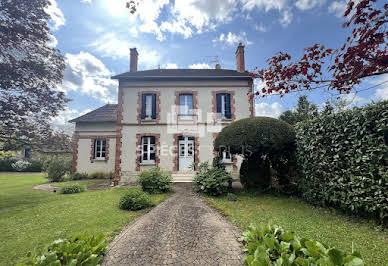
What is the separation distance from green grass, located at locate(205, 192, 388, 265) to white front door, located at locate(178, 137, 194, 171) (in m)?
4.42

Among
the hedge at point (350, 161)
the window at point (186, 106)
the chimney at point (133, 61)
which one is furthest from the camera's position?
Result: the chimney at point (133, 61)

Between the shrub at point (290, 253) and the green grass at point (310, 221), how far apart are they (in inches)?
18.9

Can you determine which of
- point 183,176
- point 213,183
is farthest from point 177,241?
point 183,176

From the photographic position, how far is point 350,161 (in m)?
3.62

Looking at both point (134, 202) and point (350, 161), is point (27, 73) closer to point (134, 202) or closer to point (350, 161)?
point (134, 202)

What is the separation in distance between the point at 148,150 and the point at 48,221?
6.20 metres

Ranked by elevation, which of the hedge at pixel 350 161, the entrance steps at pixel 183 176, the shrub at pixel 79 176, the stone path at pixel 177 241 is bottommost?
the shrub at pixel 79 176

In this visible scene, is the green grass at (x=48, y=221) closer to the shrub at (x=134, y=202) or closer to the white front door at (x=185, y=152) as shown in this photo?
the shrub at (x=134, y=202)

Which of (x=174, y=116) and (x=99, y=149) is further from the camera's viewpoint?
(x=99, y=149)

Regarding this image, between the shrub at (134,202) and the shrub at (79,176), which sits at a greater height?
the shrub at (134,202)

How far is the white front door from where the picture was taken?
9.95m

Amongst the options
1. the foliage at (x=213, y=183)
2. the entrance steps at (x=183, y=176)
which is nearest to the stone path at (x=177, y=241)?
the foliage at (x=213, y=183)

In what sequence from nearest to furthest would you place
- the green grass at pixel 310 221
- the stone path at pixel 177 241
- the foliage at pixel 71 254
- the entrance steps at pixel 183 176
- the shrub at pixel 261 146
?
1. the foliage at pixel 71 254
2. the stone path at pixel 177 241
3. the green grass at pixel 310 221
4. the shrub at pixel 261 146
5. the entrance steps at pixel 183 176

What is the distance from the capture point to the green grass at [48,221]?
2803 millimetres
